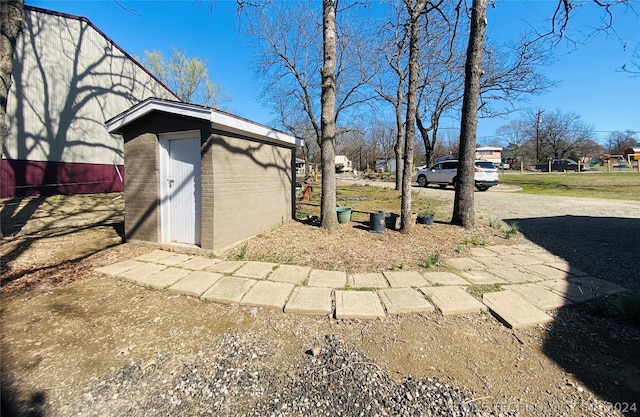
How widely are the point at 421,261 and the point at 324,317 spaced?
86.0 inches

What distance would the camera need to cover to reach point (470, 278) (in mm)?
3568

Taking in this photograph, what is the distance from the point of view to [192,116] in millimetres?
4406

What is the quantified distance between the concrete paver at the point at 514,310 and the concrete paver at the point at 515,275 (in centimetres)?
51

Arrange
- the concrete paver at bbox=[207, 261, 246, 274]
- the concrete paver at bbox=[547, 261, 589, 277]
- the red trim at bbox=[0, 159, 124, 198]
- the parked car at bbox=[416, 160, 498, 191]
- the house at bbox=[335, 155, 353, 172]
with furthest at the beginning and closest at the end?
the house at bbox=[335, 155, 353, 172]
the parked car at bbox=[416, 160, 498, 191]
the red trim at bbox=[0, 159, 124, 198]
the concrete paver at bbox=[207, 261, 246, 274]
the concrete paver at bbox=[547, 261, 589, 277]

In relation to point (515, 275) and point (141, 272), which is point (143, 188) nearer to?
point (141, 272)

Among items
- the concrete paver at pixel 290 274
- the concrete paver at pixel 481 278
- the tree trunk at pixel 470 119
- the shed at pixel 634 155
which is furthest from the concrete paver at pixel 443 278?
the shed at pixel 634 155

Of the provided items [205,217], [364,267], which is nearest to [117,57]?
[205,217]

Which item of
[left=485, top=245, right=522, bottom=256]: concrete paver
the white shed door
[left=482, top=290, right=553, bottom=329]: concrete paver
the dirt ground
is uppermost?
the white shed door

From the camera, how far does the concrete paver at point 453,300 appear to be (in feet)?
9.05

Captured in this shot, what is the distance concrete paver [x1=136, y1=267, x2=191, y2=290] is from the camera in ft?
11.1

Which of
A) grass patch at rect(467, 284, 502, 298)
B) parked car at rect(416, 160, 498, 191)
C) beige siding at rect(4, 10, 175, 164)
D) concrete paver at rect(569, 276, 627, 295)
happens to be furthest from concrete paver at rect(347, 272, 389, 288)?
beige siding at rect(4, 10, 175, 164)

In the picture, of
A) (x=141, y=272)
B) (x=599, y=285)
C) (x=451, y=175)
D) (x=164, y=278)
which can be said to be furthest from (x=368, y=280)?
(x=451, y=175)

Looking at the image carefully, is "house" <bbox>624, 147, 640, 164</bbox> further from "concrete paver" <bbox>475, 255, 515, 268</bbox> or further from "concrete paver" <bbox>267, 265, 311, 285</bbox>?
"concrete paver" <bbox>267, 265, 311, 285</bbox>

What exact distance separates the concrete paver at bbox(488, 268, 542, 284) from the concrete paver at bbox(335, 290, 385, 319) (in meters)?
1.94
